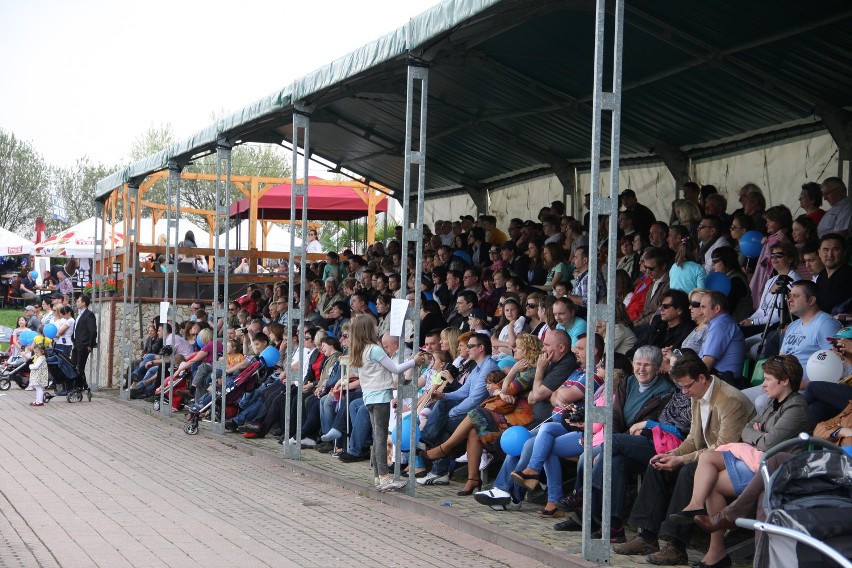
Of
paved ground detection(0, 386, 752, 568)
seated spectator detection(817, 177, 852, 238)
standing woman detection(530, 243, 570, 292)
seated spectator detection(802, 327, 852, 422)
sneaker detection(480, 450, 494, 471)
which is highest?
seated spectator detection(817, 177, 852, 238)

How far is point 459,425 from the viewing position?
1137 cm

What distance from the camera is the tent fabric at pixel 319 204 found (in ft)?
94.1

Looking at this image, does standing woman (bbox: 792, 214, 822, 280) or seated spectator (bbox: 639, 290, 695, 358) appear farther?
standing woman (bbox: 792, 214, 822, 280)

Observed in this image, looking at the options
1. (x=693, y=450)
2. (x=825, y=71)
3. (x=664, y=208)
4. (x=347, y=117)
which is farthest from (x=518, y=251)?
(x=693, y=450)

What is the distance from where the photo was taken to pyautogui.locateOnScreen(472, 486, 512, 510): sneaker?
33.6ft

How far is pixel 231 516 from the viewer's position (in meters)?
10.3

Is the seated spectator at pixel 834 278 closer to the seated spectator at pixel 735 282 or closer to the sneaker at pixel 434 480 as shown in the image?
the seated spectator at pixel 735 282

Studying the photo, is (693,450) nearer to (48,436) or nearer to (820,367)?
(820,367)

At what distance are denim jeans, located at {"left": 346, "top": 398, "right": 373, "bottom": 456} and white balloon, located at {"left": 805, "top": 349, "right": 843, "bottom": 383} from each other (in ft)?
21.0

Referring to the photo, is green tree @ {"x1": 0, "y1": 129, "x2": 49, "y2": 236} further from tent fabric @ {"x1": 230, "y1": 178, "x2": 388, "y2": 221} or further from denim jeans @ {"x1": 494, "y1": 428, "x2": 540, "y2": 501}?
denim jeans @ {"x1": 494, "y1": 428, "x2": 540, "y2": 501}

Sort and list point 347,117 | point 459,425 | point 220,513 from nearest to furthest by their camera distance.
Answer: point 220,513, point 459,425, point 347,117

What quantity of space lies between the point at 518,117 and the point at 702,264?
20.8 feet

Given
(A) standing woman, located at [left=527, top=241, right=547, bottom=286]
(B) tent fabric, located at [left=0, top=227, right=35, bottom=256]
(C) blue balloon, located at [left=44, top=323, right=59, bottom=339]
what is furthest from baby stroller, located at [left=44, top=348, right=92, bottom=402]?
(B) tent fabric, located at [left=0, top=227, right=35, bottom=256]

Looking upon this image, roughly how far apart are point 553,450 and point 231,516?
2830 millimetres
